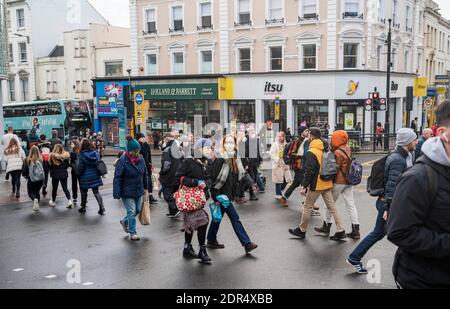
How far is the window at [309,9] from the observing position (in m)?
31.2

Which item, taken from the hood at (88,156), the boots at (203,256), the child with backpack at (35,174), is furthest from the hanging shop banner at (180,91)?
the boots at (203,256)

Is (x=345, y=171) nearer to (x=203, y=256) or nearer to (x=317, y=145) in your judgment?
(x=317, y=145)

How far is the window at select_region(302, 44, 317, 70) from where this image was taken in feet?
104

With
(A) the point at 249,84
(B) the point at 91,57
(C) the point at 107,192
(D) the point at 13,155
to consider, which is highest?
(B) the point at 91,57

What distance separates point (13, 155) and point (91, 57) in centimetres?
3097

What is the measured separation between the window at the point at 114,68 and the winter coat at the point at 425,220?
40.0 meters

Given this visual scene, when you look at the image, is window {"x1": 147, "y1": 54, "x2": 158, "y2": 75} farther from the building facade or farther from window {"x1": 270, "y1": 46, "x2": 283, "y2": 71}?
window {"x1": 270, "y1": 46, "x2": 283, "y2": 71}

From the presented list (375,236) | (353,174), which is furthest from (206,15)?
(375,236)

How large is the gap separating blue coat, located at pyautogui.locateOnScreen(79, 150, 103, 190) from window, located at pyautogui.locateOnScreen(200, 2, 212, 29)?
80.3 feet

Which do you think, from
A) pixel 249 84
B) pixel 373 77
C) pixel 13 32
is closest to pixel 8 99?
pixel 13 32

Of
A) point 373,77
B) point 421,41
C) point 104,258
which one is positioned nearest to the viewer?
point 104,258

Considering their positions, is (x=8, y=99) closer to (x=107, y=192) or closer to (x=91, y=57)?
(x=91, y=57)

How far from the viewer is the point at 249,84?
1321 inches

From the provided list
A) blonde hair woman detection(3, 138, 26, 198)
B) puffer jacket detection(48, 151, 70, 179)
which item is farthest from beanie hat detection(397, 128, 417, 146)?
blonde hair woman detection(3, 138, 26, 198)
